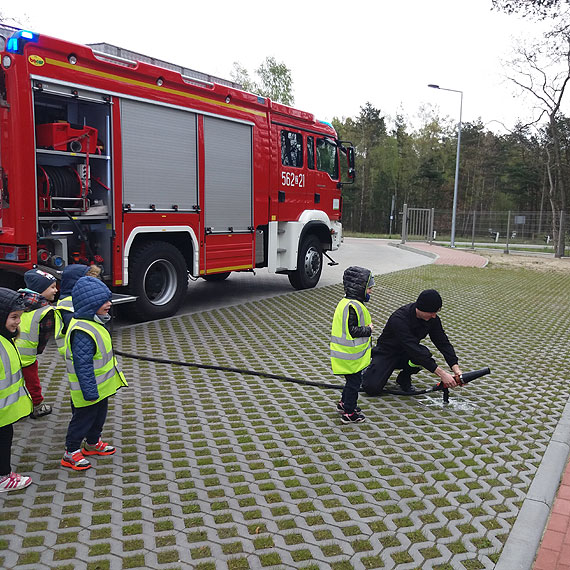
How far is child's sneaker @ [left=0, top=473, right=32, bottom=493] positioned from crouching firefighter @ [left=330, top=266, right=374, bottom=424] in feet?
7.91

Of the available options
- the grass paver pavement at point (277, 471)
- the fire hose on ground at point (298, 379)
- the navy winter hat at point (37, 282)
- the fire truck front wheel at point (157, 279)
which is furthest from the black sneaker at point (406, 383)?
the fire truck front wheel at point (157, 279)

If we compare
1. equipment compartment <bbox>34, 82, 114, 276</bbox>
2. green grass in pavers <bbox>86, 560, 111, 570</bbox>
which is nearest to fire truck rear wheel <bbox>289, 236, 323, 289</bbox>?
equipment compartment <bbox>34, 82, 114, 276</bbox>

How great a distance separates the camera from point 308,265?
12078 mm

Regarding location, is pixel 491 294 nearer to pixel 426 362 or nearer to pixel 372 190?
pixel 426 362

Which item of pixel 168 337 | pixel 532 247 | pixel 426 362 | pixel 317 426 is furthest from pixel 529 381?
pixel 532 247

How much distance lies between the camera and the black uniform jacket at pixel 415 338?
5059 millimetres

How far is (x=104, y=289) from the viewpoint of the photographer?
12.4 feet

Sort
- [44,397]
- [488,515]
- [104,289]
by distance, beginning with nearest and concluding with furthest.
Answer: [488,515] → [104,289] → [44,397]

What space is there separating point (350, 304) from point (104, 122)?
4.50 meters

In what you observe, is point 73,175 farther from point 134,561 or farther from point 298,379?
point 134,561

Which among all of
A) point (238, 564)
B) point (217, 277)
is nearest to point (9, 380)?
point (238, 564)

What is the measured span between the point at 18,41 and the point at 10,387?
455 cm

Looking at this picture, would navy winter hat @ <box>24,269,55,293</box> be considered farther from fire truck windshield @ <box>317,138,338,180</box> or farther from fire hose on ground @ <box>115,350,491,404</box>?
fire truck windshield @ <box>317,138,338,180</box>

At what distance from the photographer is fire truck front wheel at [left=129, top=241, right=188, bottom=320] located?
7.87 meters
